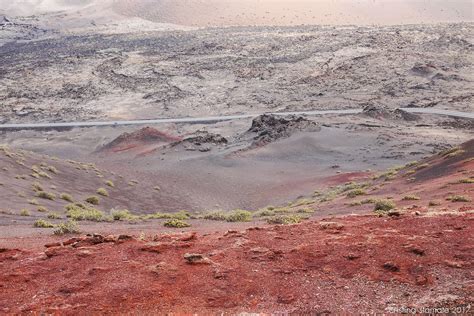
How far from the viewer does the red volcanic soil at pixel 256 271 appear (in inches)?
300

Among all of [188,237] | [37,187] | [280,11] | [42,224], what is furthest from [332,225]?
[280,11]

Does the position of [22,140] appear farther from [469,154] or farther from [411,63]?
[411,63]

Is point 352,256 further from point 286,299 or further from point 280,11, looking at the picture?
point 280,11

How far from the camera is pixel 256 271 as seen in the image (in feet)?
28.9

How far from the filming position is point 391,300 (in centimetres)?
746

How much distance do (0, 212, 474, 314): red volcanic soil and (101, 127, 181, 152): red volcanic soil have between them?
31578 millimetres

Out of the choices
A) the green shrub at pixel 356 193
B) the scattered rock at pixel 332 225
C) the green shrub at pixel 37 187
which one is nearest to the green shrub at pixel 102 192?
the green shrub at pixel 37 187

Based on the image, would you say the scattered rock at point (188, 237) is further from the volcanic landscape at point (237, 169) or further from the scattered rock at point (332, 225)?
the scattered rock at point (332, 225)

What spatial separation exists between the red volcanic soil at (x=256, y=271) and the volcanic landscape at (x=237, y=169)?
0.04m

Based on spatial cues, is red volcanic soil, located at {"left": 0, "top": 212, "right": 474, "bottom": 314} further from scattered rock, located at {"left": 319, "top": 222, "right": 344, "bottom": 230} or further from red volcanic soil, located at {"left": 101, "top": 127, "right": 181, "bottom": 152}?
red volcanic soil, located at {"left": 101, "top": 127, "right": 181, "bottom": 152}

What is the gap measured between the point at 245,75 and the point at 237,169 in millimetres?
28481

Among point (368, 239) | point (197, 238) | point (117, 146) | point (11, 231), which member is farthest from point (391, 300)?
point (117, 146)

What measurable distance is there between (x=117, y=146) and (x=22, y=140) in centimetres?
1092

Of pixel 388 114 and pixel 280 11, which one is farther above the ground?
pixel 280 11
